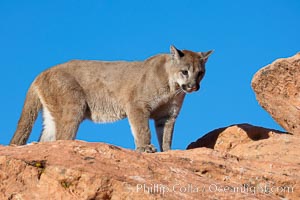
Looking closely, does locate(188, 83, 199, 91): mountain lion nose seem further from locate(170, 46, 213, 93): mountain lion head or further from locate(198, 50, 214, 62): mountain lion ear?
locate(198, 50, 214, 62): mountain lion ear

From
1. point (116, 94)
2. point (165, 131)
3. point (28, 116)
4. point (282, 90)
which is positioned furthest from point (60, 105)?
point (282, 90)

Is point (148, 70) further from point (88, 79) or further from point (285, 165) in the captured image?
point (285, 165)

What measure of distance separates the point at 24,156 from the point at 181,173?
1.57 metres

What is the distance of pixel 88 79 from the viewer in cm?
1079

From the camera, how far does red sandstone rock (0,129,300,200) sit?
5.04 m

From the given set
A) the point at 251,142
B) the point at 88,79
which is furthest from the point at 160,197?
the point at 88,79

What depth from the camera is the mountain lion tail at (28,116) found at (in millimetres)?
A: 9555

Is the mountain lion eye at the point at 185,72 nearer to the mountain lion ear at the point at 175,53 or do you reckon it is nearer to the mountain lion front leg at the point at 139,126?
the mountain lion ear at the point at 175,53

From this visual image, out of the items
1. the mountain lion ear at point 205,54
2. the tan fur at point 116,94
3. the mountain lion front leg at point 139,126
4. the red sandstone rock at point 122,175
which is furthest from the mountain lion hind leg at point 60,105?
the red sandstone rock at point 122,175

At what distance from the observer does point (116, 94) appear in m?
10.8

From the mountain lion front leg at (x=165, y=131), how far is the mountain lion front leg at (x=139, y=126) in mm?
344

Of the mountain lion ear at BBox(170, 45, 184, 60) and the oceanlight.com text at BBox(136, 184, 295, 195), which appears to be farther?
the mountain lion ear at BBox(170, 45, 184, 60)

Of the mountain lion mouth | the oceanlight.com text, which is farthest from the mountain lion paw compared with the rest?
the oceanlight.com text

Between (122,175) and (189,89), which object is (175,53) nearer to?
(189,89)
